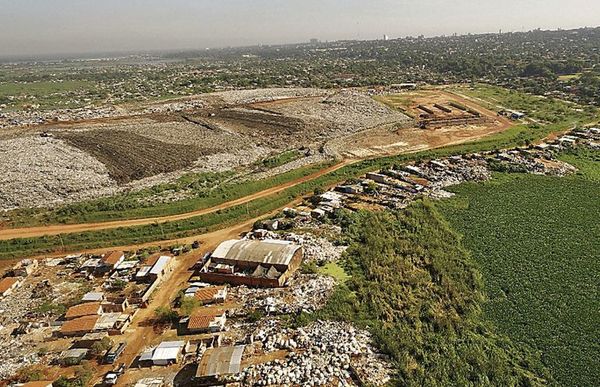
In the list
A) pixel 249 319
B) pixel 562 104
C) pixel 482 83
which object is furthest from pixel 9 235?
pixel 482 83

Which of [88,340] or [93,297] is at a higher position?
[93,297]

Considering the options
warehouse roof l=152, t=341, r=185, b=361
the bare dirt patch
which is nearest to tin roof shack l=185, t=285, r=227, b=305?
warehouse roof l=152, t=341, r=185, b=361

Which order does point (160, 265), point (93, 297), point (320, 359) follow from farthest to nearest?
point (160, 265) → point (93, 297) → point (320, 359)

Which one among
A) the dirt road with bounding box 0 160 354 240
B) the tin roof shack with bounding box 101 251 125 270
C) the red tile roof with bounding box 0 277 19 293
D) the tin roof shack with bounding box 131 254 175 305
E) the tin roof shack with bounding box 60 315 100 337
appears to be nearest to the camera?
the tin roof shack with bounding box 60 315 100 337

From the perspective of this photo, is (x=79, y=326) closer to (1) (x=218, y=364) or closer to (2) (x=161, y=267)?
(2) (x=161, y=267)

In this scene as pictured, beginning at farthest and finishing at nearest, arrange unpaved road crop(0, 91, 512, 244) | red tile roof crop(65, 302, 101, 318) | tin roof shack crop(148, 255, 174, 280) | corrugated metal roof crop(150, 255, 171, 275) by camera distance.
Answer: unpaved road crop(0, 91, 512, 244), corrugated metal roof crop(150, 255, 171, 275), tin roof shack crop(148, 255, 174, 280), red tile roof crop(65, 302, 101, 318)

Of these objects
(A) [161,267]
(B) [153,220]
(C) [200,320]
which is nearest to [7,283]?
(A) [161,267]

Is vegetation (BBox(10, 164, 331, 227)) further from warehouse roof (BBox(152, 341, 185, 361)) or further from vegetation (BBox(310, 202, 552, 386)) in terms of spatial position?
warehouse roof (BBox(152, 341, 185, 361))
